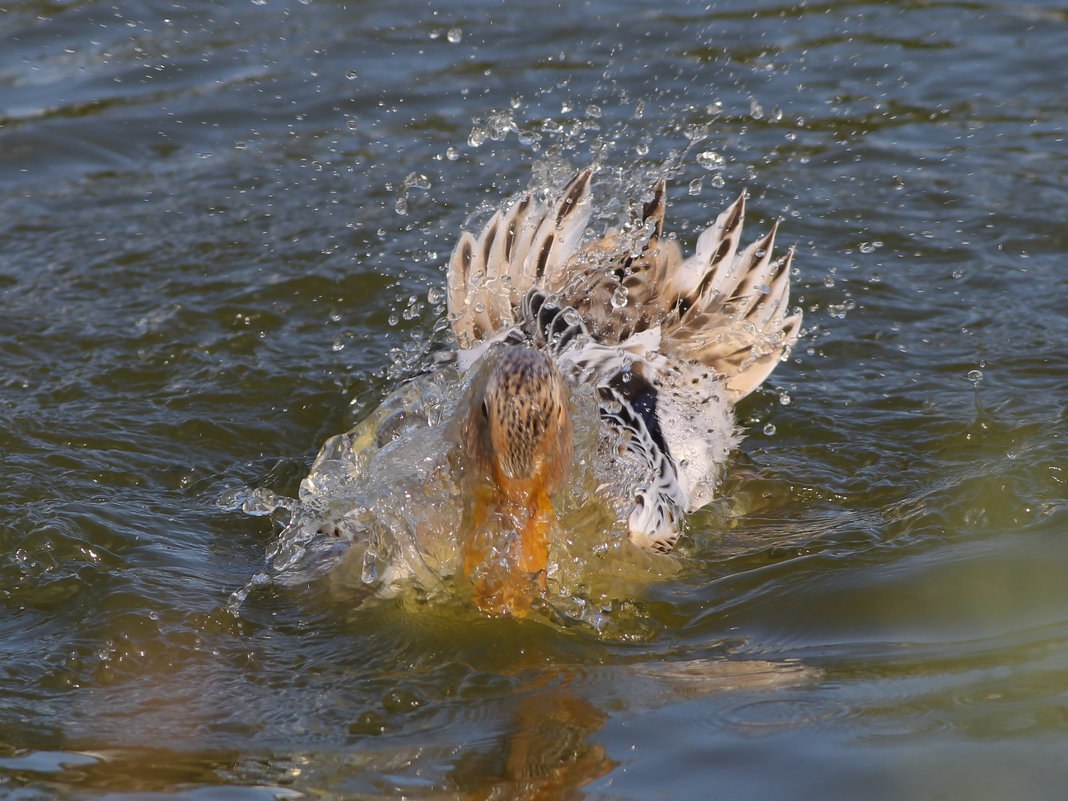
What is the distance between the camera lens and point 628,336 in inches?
291

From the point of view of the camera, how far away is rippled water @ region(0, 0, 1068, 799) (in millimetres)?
4406

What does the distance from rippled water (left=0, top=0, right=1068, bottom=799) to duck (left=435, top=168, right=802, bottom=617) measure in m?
0.30

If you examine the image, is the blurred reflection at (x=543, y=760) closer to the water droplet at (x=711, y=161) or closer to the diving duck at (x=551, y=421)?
the diving duck at (x=551, y=421)

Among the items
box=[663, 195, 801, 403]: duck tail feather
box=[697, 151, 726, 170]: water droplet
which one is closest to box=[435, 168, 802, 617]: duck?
box=[663, 195, 801, 403]: duck tail feather

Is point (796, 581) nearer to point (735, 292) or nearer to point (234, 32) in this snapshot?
point (735, 292)

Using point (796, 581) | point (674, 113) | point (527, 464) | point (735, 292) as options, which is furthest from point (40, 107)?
point (796, 581)

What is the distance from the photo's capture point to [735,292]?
7730mm

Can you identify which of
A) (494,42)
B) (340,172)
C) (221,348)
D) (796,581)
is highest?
(494,42)

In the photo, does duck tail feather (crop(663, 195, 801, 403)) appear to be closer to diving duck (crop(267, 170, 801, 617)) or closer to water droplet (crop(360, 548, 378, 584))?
diving duck (crop(267, 170, 801, 617))

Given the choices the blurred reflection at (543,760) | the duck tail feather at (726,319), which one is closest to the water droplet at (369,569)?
the blurred reflection at (543,760)

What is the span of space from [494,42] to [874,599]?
→ 7.87m

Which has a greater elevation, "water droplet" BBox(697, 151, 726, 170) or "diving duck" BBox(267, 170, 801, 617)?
"water droplet" BBox(697, 151, 726, 170)

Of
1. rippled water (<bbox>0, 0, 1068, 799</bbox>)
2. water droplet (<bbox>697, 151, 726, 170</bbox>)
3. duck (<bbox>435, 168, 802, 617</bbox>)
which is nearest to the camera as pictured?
rippled water (<bbox>0, 0, 1068, 799</bbox>)

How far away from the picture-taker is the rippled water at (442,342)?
441 centimetres
